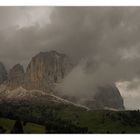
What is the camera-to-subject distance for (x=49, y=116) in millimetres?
24203

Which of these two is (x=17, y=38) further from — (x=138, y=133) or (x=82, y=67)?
(x=138, y=133)

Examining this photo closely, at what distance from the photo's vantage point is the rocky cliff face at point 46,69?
2431 centimetres

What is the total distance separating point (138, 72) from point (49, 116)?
4.38 m

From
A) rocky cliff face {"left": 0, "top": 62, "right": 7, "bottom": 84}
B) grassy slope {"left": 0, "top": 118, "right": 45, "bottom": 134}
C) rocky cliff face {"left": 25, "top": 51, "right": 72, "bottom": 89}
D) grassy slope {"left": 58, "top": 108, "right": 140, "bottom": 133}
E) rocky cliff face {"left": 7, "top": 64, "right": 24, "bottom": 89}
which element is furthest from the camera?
rocky cliff face {"left": 25, "top": 51, "right": 72, "bottom": 89}

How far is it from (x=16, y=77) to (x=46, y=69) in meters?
1.85

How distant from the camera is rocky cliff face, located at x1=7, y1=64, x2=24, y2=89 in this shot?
23739 millimetres

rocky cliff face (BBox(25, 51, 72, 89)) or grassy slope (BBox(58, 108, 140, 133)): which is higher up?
rocky cliff face (BBox(25, 51, 72, 89))

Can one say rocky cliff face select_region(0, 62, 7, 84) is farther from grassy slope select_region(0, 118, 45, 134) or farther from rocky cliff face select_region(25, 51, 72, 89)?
grassy slope select_region(0, 118, 45, 134)

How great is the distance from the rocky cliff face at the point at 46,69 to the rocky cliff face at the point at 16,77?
0.32m

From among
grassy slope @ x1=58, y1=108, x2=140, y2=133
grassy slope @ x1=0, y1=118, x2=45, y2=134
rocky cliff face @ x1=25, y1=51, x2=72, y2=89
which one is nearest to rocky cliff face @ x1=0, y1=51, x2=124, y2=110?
rocky cliff face @ x1=25, y1=51, x2=72, y2=89

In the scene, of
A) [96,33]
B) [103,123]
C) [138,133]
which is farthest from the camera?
[103,123]

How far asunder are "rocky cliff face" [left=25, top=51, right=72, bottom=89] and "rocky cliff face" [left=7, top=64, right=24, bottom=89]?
0.32 metres

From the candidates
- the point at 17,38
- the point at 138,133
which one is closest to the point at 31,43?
the point at 17,38

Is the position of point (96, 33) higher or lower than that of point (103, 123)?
higher
